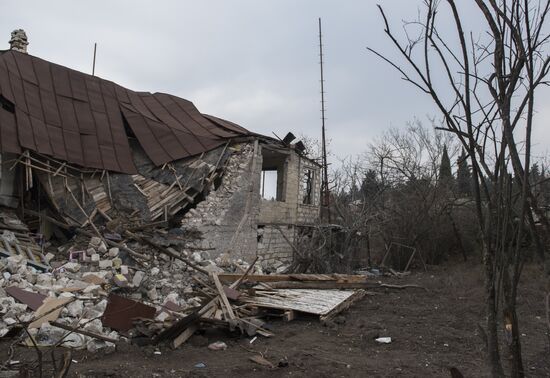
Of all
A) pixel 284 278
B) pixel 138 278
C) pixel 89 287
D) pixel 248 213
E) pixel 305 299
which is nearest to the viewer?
pixel 89 287

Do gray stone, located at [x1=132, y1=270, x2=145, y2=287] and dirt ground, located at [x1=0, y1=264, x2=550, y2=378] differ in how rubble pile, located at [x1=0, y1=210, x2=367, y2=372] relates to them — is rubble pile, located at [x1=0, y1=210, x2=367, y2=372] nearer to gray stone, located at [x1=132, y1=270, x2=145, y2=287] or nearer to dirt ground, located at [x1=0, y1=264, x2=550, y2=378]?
gray stone, located at [x1=132, y1=270, x2=145, y2=287]

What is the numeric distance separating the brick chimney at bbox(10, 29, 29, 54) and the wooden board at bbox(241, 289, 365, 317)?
10984mm

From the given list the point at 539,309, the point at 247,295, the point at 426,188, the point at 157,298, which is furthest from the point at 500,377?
the point at 426,188

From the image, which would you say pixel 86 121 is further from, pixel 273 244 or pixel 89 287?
pixel 273 244

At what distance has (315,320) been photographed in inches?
320

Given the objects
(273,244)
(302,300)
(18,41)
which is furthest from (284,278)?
(18,41)

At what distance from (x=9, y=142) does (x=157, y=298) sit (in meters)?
5.04

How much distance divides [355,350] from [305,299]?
2.49 meters

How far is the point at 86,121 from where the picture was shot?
40.8ft

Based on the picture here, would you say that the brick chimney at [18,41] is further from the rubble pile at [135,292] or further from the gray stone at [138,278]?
the gray stone at [138,278]

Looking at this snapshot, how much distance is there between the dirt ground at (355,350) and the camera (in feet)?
17.7

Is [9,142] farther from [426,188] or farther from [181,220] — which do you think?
[426,188]

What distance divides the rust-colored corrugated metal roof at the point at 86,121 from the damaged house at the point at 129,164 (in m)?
0.03

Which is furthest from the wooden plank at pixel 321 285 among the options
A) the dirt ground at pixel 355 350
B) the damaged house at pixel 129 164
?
the damaged house at pixel 129 164
